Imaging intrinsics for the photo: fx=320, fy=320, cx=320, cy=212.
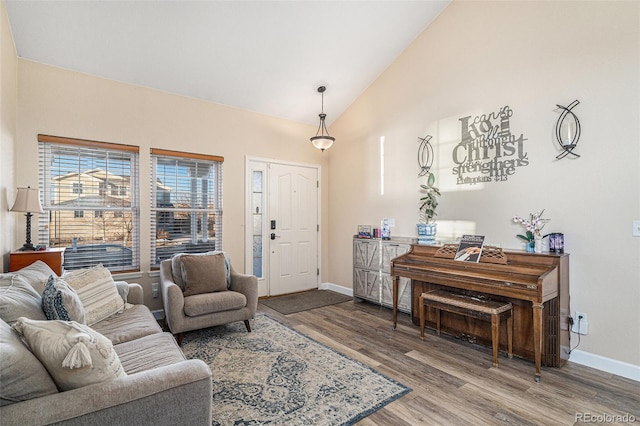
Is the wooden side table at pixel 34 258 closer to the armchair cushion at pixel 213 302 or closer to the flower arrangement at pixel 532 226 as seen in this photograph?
the armchair cushion at pixel 213 302

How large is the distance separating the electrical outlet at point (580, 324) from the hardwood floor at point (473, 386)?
0.30 m

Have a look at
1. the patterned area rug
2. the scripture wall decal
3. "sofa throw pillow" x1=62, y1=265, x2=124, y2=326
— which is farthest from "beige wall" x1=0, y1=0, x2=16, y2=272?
the scripture wall decal

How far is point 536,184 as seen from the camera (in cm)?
312

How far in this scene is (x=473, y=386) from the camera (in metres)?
2.43

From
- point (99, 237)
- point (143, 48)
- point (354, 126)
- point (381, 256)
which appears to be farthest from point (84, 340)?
point (354, 126)

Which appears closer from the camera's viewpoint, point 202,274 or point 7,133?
point 7,133

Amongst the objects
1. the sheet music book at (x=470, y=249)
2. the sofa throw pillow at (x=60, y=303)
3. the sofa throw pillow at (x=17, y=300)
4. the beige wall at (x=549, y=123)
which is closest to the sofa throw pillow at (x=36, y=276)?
the sofa throw pillow at (x=17, y=300)

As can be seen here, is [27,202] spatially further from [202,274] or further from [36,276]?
[202,274]

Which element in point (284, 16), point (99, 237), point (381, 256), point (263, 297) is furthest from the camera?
point (263, 297)

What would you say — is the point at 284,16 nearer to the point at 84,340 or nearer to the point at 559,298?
the point at 84,340

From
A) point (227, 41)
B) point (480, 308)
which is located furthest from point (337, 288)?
point (227, 41)

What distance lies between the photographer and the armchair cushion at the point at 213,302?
3.14 m

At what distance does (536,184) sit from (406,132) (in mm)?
1801

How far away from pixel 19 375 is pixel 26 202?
2.43 m
